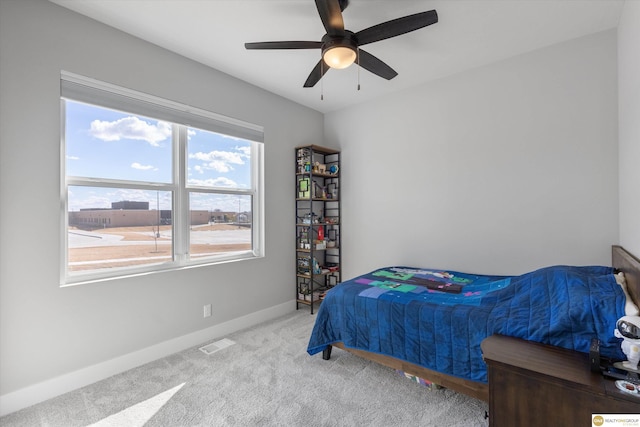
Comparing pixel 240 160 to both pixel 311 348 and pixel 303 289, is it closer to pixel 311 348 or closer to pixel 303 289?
pixel 303 289

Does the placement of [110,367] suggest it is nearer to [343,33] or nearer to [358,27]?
[343,33]

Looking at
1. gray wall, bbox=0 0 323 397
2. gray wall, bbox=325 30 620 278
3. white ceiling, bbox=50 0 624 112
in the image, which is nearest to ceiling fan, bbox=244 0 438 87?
white ceiling, bbox=50 0 624 112

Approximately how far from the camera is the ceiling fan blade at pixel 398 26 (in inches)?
66.7

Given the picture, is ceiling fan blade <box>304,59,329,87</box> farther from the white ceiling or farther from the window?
the window

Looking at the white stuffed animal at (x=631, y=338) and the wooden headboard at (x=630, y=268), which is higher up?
the wooden headboard at (x=630, y=268)

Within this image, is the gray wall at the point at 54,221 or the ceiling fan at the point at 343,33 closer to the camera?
the ceiling fan at the point at 343,33

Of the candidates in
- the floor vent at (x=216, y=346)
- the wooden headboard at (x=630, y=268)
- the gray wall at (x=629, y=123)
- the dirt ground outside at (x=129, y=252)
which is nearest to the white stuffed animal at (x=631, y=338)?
the wooden headboard at (x=630, y=268)

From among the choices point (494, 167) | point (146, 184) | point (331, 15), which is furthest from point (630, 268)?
point (146, 184)

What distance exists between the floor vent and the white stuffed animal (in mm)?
2725

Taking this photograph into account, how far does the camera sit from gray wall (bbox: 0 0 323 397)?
190 cm

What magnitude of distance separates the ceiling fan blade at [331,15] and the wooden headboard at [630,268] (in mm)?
2034

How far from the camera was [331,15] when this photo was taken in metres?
1.66

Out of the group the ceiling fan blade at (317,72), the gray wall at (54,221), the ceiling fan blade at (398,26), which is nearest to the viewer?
the ceiling fan blade at (398,26)

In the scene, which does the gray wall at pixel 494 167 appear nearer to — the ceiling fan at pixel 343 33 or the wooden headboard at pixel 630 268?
the wooden headboard at pixel 630 268
